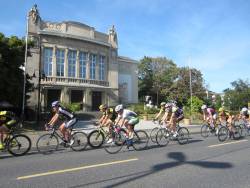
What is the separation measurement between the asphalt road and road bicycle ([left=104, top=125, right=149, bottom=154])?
1.01 feet

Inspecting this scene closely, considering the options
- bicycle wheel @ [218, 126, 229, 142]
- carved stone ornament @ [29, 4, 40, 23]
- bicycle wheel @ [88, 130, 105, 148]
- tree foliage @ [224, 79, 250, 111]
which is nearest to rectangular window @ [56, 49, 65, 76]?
carved stone ornament @ [29, 4, 40, 23]

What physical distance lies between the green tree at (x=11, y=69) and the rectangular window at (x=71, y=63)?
17.6 meters

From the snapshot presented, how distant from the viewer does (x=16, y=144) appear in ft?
37.8

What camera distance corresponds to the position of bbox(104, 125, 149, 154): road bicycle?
12.2 metres

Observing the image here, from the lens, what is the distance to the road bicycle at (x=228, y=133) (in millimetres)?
16703

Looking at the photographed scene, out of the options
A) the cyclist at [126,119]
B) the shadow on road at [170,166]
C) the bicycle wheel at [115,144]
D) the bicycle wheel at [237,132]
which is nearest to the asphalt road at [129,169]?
the shadow on road at [170,166]

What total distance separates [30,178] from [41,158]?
3085mm

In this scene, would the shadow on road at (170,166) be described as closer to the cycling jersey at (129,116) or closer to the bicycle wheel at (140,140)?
the bicycle wheel at (140,140)

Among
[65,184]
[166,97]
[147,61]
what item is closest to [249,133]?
[65,184]

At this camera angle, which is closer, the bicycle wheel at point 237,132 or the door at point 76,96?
the bicycle wheel at point 237,132

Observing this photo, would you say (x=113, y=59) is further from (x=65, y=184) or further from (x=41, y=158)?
(x=65, y=184)

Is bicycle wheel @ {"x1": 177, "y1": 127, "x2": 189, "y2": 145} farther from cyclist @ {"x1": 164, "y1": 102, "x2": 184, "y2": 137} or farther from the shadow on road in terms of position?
the shadow on road

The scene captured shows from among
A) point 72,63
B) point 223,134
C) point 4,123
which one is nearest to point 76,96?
point 72,63

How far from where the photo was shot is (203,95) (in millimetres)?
59656
